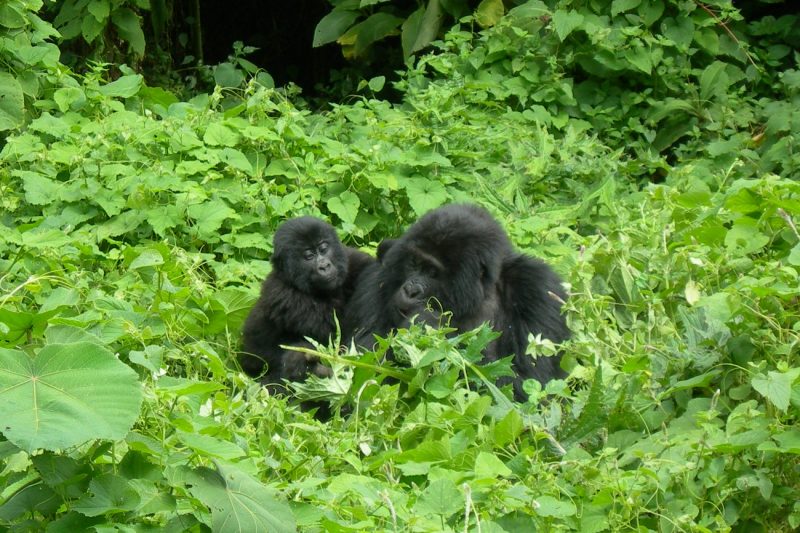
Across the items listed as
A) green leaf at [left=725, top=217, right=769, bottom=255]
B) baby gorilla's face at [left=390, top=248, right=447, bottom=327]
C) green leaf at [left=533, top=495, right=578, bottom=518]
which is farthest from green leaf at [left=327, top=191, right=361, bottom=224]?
green leaf at [left=533, top=495, right=578, bottom=518]

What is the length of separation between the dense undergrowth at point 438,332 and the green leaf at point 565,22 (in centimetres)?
3

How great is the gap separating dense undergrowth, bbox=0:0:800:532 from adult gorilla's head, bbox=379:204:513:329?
1.32 feet

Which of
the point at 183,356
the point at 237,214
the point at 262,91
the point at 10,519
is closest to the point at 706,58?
the point at 262,91

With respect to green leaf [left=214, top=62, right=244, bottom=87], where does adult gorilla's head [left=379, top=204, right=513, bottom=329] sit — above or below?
above

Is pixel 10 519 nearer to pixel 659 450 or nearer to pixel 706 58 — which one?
pixel 659 450

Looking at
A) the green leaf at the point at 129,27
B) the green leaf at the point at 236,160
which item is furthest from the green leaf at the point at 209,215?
the green leaf at the point at 129,27

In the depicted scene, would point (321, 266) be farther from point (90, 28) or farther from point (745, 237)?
point (90, 28)

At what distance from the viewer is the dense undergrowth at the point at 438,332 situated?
2736 millimetres

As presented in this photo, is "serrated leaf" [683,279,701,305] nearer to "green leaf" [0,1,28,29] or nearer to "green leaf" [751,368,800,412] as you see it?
"green leaf" [751,368,800,412]

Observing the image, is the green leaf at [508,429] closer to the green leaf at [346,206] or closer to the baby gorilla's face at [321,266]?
the baby gorilla's face at [321,266]

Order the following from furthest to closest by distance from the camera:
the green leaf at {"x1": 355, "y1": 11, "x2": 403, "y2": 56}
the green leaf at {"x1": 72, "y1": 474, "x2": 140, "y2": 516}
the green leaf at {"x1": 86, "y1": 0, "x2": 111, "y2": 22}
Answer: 1. the green leaf at {"x1": 355, "y1": 11, "x2": 403, "y2": 56}
2. the green leaf at {"x1": 86, "y1": 0, "x2": 111, "y2": 22}
3. the green leaf at {"x1": 72, "y1": 474, "x2": 140, "y2": 516}

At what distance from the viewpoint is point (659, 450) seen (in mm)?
3346

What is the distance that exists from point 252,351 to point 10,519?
8.72ft

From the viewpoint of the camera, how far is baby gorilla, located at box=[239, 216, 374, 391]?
5.18 m
